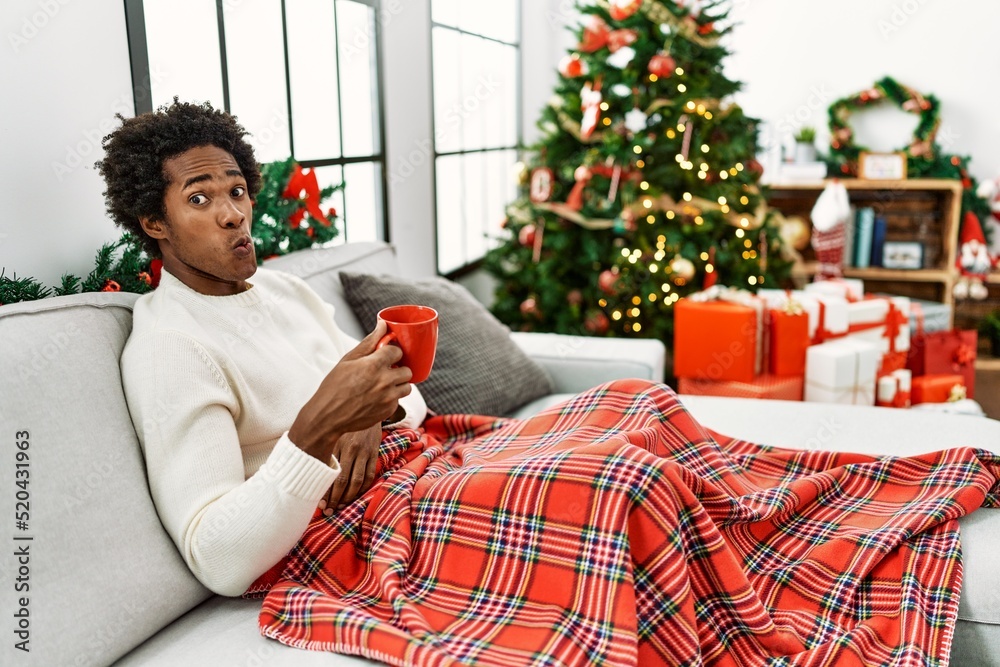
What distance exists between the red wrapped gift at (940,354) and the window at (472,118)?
1.72 m

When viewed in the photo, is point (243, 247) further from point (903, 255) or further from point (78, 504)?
point (903, 255)

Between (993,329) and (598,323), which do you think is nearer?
(598,323)

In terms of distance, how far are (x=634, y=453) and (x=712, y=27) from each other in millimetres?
2640

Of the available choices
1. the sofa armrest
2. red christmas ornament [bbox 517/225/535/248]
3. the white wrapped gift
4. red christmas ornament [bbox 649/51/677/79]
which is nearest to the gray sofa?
the sofa armrest

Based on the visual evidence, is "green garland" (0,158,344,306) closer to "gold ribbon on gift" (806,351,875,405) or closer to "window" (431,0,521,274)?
"window" (431,0,521,274)

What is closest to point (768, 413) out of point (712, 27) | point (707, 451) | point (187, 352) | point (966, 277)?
point (707, 451)

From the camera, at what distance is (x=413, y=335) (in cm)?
115

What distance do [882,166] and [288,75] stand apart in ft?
9.51

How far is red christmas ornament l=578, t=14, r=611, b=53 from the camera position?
330 centimetres

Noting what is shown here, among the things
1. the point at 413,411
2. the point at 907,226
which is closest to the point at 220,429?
the point at 413,411

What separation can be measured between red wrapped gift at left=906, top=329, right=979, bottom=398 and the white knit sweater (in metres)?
2.41

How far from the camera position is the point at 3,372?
3.56 feet

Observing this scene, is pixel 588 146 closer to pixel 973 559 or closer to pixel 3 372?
pixel 973 559

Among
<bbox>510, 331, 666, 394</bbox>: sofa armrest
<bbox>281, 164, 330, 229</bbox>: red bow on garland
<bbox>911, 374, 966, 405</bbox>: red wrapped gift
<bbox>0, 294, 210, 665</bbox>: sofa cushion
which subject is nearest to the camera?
<bbox>0, 294, 210, 665</bbox>: sofa cushion
